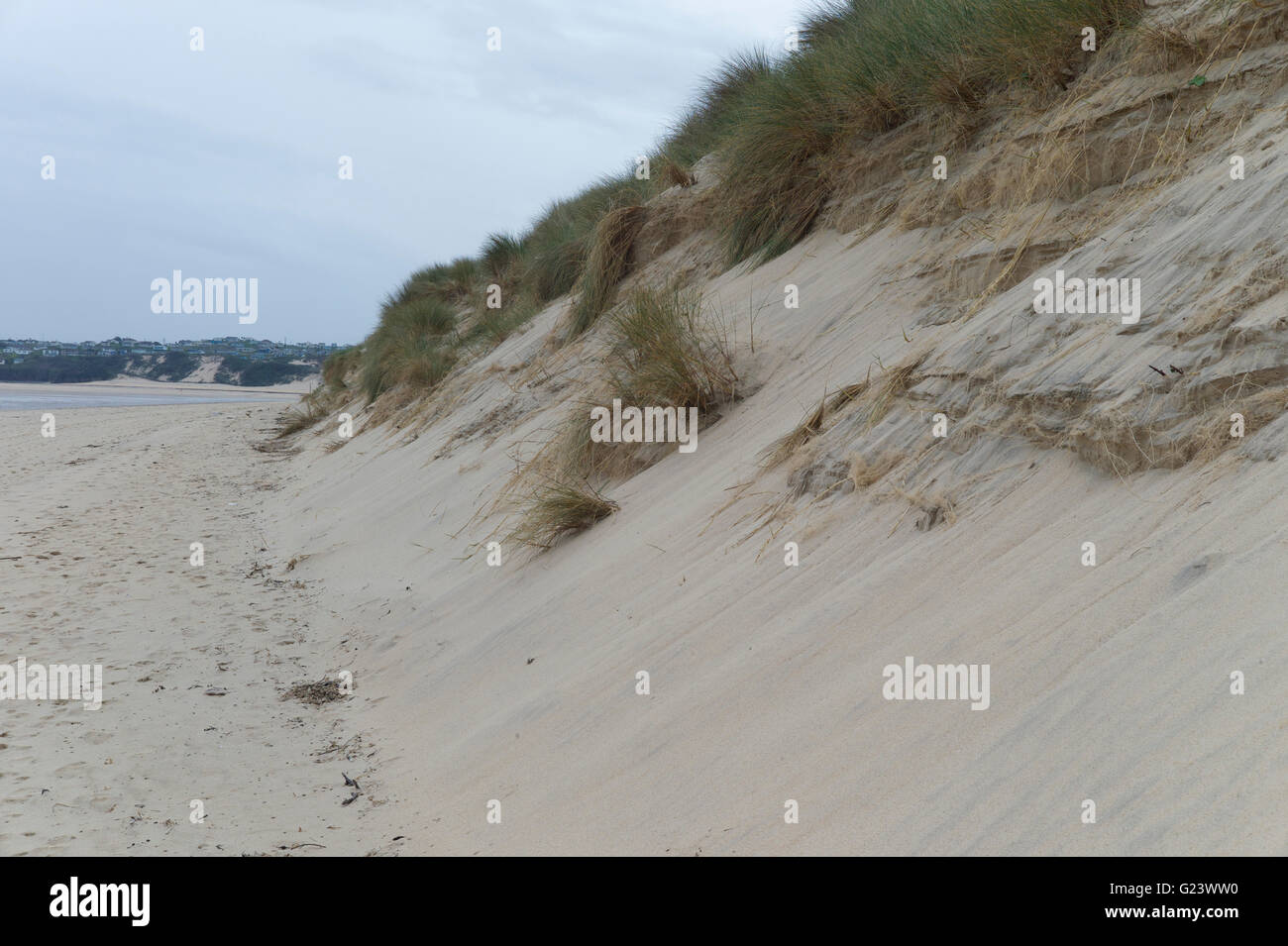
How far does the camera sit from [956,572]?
10.2ft

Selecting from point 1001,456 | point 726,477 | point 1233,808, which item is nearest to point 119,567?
point 726,477

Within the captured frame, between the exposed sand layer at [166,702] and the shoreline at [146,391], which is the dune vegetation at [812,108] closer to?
the exposed sand layer at [166,702]

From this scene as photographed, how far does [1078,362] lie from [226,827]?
11.5ft

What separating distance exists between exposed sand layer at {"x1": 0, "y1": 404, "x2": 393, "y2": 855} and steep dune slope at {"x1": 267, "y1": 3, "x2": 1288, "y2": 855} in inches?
13.0

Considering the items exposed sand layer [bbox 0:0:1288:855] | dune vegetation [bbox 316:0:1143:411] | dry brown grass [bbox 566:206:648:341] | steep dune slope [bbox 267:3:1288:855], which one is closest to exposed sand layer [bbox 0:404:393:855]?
exposed sand layer [bbox 0:0:1288:855]

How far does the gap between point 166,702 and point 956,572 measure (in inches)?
152

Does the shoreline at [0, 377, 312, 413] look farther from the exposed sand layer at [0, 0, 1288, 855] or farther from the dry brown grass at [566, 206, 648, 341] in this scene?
the exposed sand layer at [0, 0, 1288, 855]

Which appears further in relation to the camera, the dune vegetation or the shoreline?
the shoreline

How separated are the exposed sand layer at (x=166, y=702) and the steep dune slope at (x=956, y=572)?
33 centimetres

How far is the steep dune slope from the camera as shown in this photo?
220 cm

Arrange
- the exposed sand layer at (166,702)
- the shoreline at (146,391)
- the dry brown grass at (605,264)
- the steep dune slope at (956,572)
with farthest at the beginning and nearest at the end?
the shoreline at (146,391), the dry brown grass at (605,264), the exposed sand layer at (166,702), the steep dune slope at (956,572)

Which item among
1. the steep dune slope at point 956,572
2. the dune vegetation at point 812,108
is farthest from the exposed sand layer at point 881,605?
the dune vegetation at point 812,108

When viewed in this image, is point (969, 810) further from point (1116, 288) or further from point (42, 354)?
point (42, 354)

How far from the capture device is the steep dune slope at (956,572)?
7.21 ft
